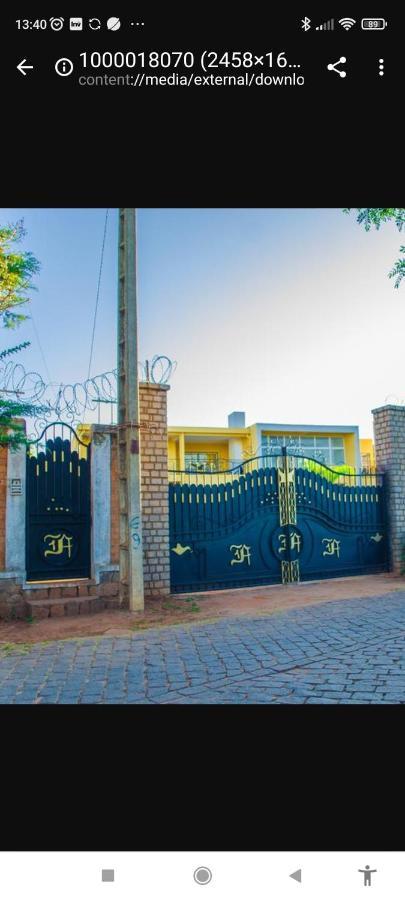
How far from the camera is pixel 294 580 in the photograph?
8828mm

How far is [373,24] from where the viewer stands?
4.92ft

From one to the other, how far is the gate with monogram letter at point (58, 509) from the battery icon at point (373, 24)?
19.4 feet

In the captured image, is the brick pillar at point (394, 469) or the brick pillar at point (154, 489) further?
the brick pillar at point (394, 469)

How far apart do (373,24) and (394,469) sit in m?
9.36

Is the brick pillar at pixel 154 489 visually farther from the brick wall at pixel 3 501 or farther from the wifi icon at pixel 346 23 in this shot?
the wifi icon at pixel 346 23

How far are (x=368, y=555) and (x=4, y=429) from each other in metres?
6.99

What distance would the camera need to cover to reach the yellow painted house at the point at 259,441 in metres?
24.3

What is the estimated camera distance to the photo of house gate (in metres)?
7.87

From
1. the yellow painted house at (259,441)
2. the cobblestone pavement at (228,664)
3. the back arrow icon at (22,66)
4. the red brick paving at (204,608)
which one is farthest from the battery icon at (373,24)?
the yellow painted house at (259,441)

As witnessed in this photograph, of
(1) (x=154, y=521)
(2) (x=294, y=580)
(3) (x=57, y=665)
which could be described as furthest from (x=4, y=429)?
(2) (x=294, y=580)

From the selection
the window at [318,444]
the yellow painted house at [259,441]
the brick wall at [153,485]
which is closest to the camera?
the brick wall at [153,485]

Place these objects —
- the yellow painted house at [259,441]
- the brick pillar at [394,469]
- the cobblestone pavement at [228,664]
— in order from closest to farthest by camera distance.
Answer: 1. the cobblestone pavement at [228,664]
2. the brick pillar at [394,469]
3. the yellow painted house at [259,441]

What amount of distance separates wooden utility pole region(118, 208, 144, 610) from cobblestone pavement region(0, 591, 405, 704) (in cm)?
121
